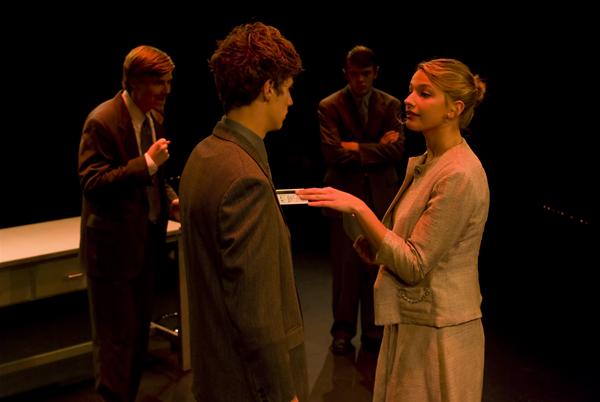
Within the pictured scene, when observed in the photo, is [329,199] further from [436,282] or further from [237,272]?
[237,272]

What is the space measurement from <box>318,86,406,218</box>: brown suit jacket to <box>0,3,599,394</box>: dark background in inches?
44.6

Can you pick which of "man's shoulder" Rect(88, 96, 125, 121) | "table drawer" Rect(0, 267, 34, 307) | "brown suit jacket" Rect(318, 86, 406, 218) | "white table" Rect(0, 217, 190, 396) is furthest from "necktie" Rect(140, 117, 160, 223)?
"brown suit jacket" Rect(318, 86, 406, 218)

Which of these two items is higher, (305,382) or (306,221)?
(305,382)

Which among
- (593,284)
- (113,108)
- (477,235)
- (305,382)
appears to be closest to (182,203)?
(305,382)

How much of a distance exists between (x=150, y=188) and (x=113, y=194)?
23 centimetres

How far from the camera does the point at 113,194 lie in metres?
2.76

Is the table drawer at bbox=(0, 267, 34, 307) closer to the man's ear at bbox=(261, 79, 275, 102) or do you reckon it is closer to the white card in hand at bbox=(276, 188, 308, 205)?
the white card in hand at bbox=(276, 188, 308, 205)

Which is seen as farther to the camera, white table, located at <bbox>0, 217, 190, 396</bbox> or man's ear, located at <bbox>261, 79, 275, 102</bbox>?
white table, located at <bbox>0, 217, 190, 396</bbox>

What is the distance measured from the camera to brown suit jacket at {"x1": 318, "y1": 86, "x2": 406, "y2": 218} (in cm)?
361

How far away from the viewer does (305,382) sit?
1.63 meters

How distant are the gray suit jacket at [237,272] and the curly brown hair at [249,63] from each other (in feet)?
0.25

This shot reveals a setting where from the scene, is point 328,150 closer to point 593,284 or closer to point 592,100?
point 593,284

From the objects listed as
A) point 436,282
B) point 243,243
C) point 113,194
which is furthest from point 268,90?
point 113,194

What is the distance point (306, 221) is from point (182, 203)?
473cm
